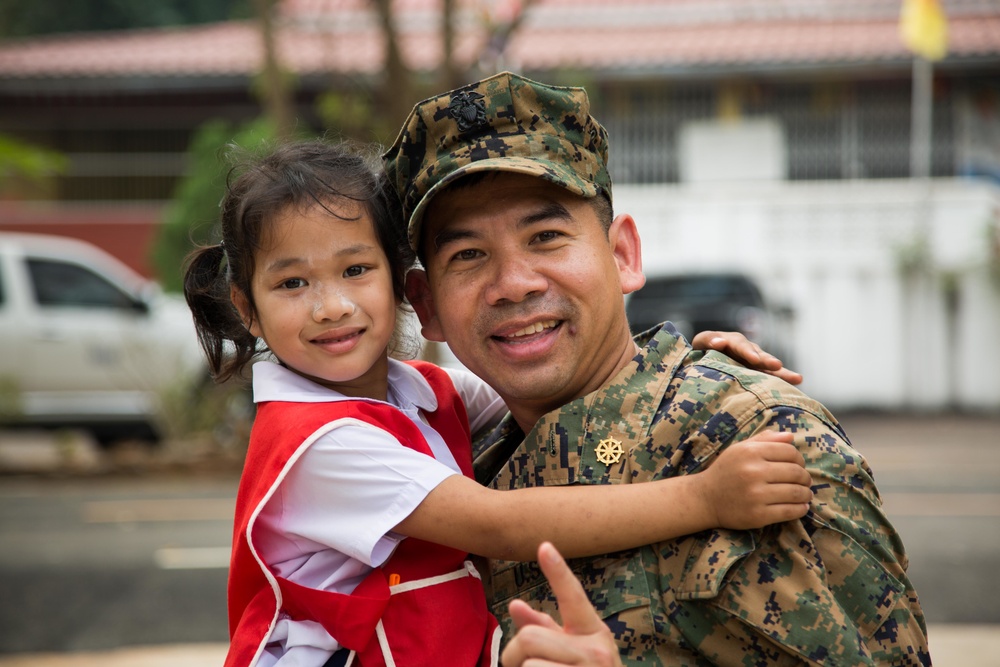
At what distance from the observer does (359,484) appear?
75.4 inches

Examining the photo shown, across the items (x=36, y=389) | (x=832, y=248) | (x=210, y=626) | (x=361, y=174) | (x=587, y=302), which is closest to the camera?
(x=587, y=302)

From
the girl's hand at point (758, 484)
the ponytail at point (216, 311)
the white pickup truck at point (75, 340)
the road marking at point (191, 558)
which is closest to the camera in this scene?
the girl's hand at point (758, 484)

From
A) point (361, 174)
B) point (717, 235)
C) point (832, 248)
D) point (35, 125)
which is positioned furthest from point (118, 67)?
point (361, 174)

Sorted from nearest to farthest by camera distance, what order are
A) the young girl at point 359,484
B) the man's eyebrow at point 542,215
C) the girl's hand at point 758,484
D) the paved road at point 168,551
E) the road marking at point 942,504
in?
the girl's hand at point 758,484 → the young girl at point 359,484 → the man's eyebrow at point 542,215 → the paved road at point 168,551 → the road marking at point 942,504

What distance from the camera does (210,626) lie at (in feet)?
20.4

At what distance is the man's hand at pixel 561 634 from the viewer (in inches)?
59.6

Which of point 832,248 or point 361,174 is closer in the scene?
point 361,174

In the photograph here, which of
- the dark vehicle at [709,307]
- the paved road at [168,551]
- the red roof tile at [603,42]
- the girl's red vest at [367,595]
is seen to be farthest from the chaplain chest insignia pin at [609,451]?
the red roof tile at [603,42]

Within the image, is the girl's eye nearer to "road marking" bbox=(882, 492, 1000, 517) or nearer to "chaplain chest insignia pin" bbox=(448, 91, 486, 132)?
"chaplain chest insignia pin" bbox=(448, 91, 486, 132)

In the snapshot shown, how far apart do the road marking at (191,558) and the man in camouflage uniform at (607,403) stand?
220 inches

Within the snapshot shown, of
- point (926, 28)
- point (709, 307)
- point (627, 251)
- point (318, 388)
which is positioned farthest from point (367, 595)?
point (926, 28)

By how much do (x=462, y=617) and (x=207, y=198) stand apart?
11303mm

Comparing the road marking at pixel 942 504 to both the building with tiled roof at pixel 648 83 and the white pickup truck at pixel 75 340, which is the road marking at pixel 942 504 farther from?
the building with tiled roof at pixel 648 83

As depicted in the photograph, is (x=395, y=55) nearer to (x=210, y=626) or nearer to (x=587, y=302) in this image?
(x=210, y=626)
